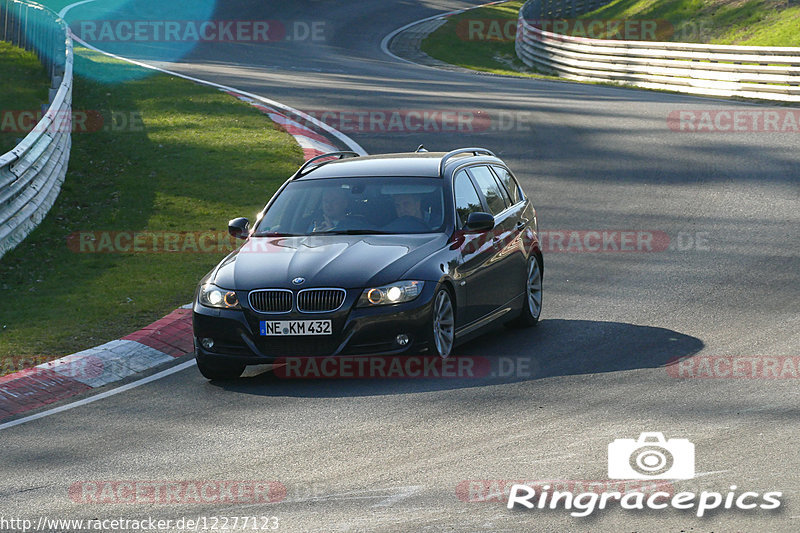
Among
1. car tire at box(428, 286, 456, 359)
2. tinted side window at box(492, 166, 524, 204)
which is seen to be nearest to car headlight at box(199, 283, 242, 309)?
car tire at box(428, 286, 456, 359)

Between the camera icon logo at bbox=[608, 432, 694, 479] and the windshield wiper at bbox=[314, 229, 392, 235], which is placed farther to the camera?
the windshield wiper at bbox=[314, 229, 392, 235]

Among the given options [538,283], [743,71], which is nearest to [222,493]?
[538,283]

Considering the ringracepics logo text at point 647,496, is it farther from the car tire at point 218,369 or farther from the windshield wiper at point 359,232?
the windshield wiper at point 359,232

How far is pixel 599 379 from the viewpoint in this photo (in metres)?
8.99

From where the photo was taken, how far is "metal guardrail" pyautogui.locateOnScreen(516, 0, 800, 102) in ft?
87.0

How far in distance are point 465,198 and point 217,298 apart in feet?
8.37

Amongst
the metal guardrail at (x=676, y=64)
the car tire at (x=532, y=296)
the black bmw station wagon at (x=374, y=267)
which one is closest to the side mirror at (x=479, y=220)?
the black bmw station wagon at (x=374, y=267)

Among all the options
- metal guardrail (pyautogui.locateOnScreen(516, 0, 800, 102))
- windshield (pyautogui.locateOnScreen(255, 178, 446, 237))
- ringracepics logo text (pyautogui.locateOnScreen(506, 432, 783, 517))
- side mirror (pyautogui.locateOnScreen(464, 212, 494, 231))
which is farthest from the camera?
metal guardrail (pyautogui.locateOnScreen(516, 0, 800, 102))

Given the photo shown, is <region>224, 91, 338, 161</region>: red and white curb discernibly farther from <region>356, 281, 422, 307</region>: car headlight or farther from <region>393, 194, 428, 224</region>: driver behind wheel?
<region>356, 281, 422, 307</region>: car headlight

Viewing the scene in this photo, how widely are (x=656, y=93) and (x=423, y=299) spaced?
66.5 feet

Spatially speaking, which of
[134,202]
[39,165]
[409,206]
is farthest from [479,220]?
[39,165]

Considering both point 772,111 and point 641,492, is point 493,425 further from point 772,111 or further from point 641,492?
point 772,111

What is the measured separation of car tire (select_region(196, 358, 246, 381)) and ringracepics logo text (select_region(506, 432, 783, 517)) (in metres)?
3.63

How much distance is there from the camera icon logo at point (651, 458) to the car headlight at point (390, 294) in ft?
8.44
